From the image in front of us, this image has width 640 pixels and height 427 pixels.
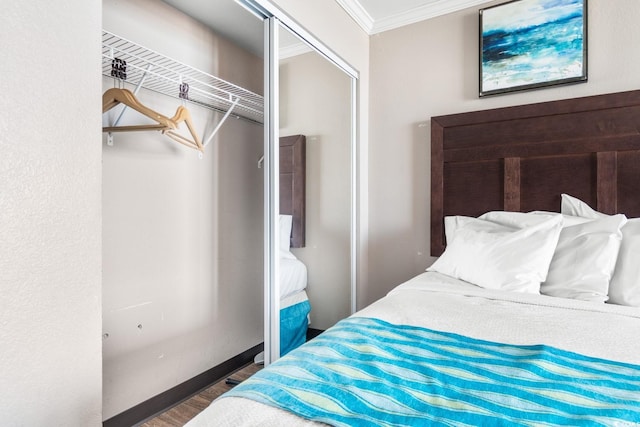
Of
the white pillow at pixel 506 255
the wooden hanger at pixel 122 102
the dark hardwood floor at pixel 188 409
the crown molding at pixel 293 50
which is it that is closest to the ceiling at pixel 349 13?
the crown molding at pixel 293 50

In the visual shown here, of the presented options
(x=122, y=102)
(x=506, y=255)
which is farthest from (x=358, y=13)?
(x=506, y=255)

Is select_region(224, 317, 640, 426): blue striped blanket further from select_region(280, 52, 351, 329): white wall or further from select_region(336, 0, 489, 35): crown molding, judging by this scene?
select_region(336, 0, 489, 35): crown molding

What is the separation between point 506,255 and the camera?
1.72 metres

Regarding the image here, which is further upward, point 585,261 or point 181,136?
point 181,136

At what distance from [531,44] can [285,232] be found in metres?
1.96

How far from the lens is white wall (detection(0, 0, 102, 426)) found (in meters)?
0.91

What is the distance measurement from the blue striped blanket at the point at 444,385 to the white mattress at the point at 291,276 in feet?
3.24

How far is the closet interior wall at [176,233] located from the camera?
162 centimetres

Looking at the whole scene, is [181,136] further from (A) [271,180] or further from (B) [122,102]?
(A) [271,180]

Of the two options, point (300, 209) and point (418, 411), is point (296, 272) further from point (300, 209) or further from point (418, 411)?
point (418, 411)

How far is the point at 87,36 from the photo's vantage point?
1.08m

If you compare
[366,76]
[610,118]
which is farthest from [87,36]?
[610,118]

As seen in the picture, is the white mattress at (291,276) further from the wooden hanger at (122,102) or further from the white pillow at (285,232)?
the wooden hanger at (122,102)

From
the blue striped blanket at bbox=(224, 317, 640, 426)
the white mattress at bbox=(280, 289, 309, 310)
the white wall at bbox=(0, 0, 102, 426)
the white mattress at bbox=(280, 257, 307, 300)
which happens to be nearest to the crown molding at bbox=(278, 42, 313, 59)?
the white wall at bbox=(0, 0, 102, 426)
